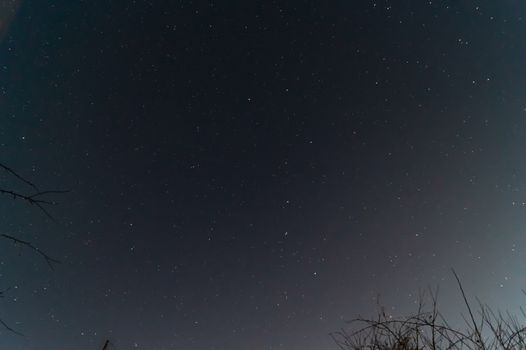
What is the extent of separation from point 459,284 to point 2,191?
2.14 m

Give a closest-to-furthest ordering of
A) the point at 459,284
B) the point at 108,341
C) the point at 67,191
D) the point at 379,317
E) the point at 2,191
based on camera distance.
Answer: the point at 2,191, the point at 67,191, the point at 459,284, the point at 379,317, the point at 108,341

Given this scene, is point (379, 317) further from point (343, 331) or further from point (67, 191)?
point (67, 191)

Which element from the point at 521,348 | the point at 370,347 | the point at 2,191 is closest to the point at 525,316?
the point at 521,348

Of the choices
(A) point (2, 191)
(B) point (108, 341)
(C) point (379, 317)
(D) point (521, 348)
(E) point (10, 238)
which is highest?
(B) point (108, 341)

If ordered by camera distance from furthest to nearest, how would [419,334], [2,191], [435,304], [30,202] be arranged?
[419,334] < [435,304] < [30,202] < [2,191]

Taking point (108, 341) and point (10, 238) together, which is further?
point (108, 341)

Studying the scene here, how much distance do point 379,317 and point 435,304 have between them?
734mm

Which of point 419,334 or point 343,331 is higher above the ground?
point 343,331

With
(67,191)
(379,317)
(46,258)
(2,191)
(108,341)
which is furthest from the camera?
(108,341)

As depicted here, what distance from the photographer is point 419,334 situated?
3012mm

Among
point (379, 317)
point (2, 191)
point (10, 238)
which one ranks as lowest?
point (10, 238)

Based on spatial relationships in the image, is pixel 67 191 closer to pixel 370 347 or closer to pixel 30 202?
pixel 30 202

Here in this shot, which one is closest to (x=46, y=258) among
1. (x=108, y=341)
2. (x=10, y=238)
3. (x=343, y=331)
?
(x=10, y=238)

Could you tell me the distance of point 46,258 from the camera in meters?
1.46
